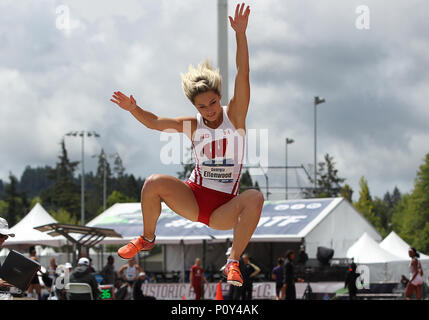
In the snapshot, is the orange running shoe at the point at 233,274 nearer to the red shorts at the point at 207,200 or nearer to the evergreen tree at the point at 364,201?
the red shorts at the point at 207,200

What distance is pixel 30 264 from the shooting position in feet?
18.0

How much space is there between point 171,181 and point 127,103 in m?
0.68

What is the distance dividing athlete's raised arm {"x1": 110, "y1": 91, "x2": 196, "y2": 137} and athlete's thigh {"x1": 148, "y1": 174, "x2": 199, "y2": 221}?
1.25 feet

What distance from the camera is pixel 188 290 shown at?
2167 centimetres

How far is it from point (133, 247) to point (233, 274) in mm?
841

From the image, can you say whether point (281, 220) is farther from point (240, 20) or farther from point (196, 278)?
point (240, 20)

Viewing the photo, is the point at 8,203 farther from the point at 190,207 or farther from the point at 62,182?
the point at 190,207

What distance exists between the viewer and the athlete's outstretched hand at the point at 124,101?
485 centimetres

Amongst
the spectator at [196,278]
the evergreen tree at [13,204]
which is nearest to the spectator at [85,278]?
the spectator at [196,278]

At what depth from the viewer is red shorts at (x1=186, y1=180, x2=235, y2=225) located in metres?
4.94

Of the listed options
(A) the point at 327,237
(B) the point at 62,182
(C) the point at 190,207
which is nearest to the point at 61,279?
(C) the point at 190,207

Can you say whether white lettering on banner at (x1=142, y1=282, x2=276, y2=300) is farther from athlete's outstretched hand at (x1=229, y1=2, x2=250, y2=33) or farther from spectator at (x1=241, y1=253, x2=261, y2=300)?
athlete's outstretched hand at (x1=229, y1=2, x2=250, y2=33)

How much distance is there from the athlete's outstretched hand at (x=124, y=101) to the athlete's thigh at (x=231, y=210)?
3.35 feet
